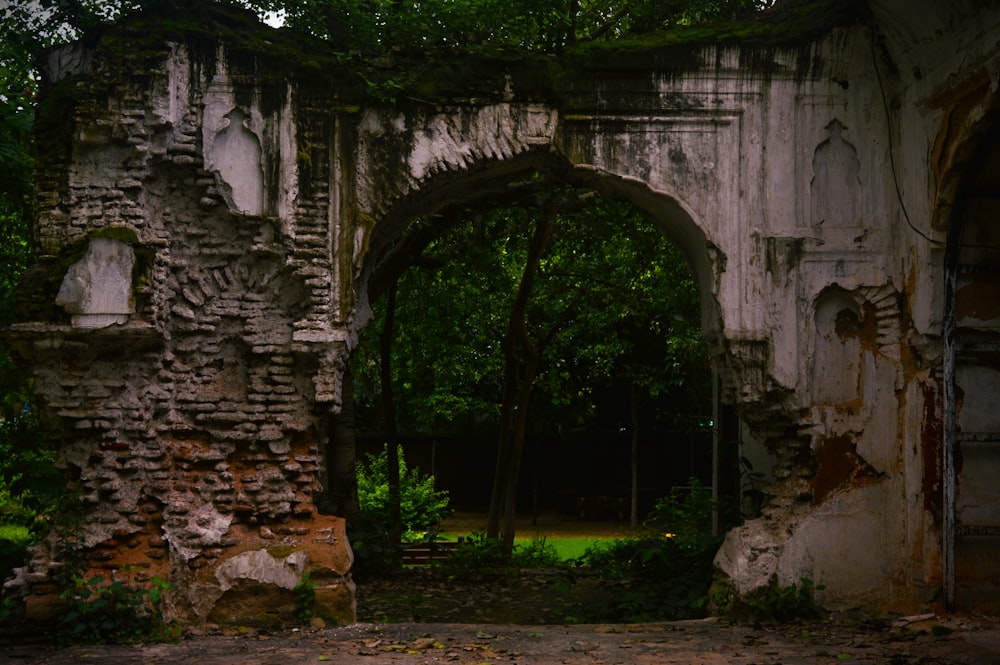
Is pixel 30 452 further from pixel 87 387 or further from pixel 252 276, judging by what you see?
pixel 252 276

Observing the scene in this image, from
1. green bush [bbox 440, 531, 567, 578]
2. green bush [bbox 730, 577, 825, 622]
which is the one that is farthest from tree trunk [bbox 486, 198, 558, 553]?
green bush [bbox 730, 577, 825, 622]

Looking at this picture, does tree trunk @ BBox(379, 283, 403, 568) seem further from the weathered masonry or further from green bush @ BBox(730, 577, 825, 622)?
green bush @ BBox(730, 577, 825, 622)

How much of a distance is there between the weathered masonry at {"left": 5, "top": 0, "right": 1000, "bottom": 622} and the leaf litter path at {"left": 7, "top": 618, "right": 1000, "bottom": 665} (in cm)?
39

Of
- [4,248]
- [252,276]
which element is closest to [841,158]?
[252,276]

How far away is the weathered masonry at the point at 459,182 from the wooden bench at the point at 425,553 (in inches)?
166

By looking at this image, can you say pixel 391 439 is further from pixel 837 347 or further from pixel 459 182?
pixel 837 347

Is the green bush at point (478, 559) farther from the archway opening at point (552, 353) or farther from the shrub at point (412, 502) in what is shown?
the shrub at point (412, 502)

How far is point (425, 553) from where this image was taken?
37.0 ft

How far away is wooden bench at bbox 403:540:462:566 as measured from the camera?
1113 cm

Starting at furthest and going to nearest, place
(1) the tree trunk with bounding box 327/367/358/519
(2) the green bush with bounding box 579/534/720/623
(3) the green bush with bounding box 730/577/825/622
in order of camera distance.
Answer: (1) the tree trunk with bounding box 327/367/358/519
(2) the green bush with bounding box 579/534/720/623
(3) the green bush with bounding box 730/577/825/622

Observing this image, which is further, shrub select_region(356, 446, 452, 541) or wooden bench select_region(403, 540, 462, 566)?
shrub select_region(356, 446, 452, 541)

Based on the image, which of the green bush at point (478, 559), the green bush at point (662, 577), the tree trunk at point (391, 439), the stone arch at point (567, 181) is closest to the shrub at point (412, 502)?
the tree trunk at point (391, 439)

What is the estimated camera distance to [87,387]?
681 cm

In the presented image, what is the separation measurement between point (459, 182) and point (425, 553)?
5.23 m
